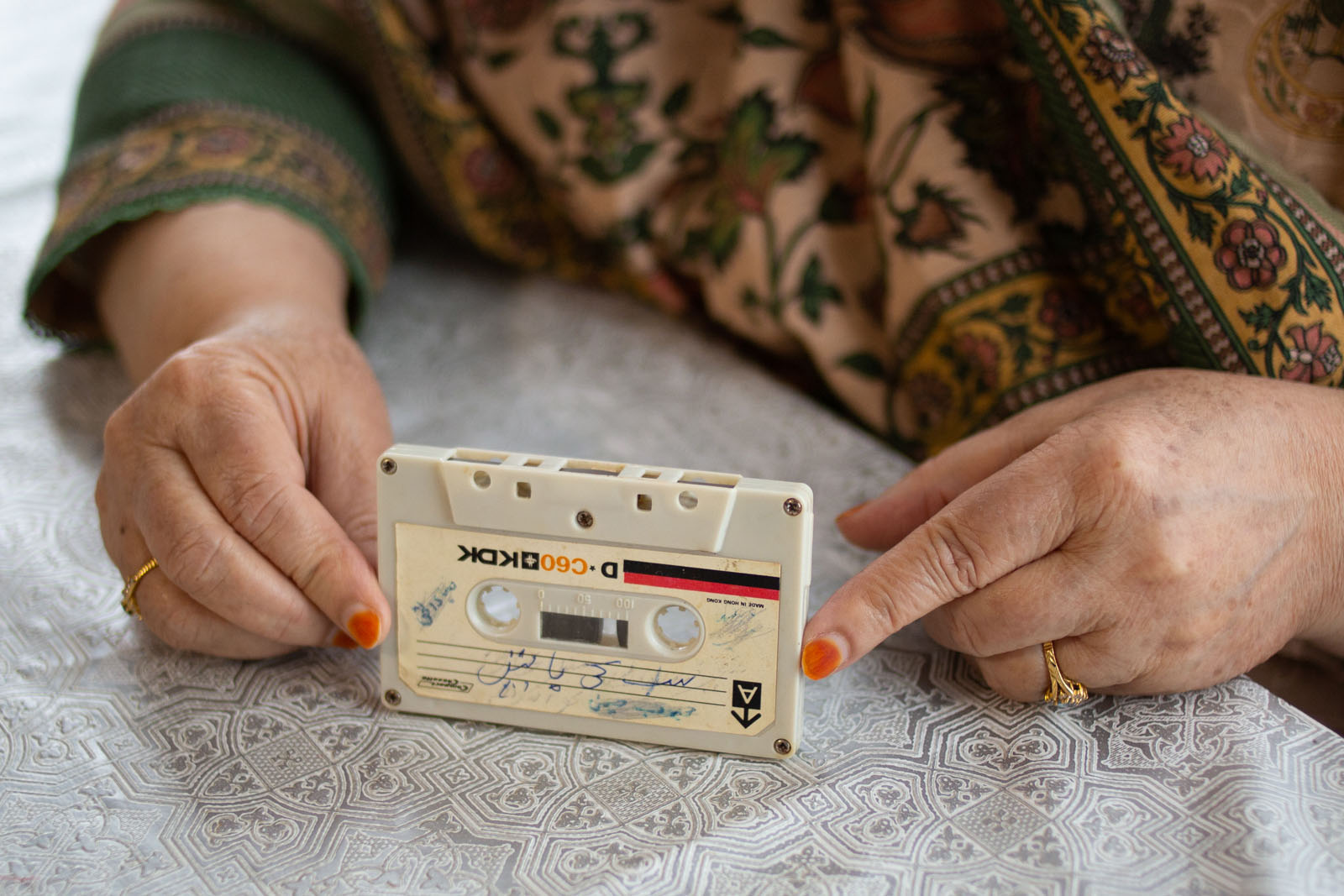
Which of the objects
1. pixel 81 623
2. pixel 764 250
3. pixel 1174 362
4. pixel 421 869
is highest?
pixel 1174 362

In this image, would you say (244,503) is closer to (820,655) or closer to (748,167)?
(820,655)

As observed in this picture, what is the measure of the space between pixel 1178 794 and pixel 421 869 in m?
0.40

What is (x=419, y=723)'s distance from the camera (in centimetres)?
65

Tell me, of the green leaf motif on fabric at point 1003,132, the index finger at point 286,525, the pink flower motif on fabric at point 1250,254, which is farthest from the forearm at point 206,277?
the pink flower motif on fabric at point 1250,254

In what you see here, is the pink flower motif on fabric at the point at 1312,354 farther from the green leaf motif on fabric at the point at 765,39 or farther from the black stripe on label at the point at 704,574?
the green leaf motif on fabric at the point at 765,39

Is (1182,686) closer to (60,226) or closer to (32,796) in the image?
(32,796)

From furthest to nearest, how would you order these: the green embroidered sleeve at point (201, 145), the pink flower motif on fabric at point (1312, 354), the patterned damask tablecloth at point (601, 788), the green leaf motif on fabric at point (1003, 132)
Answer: the green embroidered sleeve at point (201, 145), the green leaf motif on fabric at point (1003, 132), the pink flower motif on fabric at point (1312, 354), the patterned damask tablecloth at point (601, 788)

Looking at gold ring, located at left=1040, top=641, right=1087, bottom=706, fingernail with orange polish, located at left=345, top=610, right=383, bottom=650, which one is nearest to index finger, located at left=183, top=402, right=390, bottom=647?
fingernail with orange polish, located at left=345, top=610, right=383, bottom=650

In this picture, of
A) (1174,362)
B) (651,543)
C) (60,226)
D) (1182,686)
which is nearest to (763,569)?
(651,543)

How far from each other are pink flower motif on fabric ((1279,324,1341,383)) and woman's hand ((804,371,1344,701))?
0.02m

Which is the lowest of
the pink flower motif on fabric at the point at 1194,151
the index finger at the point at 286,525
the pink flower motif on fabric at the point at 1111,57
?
the index finger at the point at 286,525

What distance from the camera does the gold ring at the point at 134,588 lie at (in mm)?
668

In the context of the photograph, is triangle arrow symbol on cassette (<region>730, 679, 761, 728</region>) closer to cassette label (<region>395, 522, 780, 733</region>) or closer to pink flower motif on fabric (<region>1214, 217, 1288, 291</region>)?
cassette label (<region>395, 522, 780, 733</region>)

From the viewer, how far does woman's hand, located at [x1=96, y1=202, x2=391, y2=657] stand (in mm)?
638
